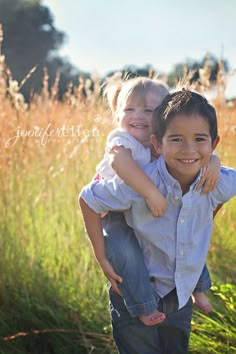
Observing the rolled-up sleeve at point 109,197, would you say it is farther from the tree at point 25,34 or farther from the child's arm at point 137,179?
the tree at point 25,34

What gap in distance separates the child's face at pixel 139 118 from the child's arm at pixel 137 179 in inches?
5.2

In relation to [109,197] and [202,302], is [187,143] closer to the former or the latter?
[109,197]

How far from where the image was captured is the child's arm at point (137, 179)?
2260mm

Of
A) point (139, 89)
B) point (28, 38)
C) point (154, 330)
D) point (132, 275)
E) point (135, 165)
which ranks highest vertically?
point (28, 38)

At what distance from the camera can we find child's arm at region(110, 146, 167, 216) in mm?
2260

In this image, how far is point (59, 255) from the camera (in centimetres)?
403

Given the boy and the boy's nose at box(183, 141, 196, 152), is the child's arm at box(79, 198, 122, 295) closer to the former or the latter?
the boy

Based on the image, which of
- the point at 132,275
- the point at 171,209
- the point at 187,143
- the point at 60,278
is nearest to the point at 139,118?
the point at 187,143

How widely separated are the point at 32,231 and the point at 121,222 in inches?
67.9

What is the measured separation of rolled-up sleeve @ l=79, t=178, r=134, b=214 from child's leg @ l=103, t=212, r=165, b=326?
135 mm

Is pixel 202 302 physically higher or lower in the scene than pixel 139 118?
lower

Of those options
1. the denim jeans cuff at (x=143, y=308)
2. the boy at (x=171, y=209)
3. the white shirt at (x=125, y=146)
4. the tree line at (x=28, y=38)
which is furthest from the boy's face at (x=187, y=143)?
the tree line at (x=28, y=38)

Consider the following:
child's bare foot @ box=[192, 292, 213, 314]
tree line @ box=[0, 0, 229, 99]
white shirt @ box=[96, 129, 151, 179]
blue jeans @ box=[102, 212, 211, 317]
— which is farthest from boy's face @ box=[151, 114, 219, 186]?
tree line @ box=[0, 0, 229, 99]

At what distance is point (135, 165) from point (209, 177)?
274 millimetres
